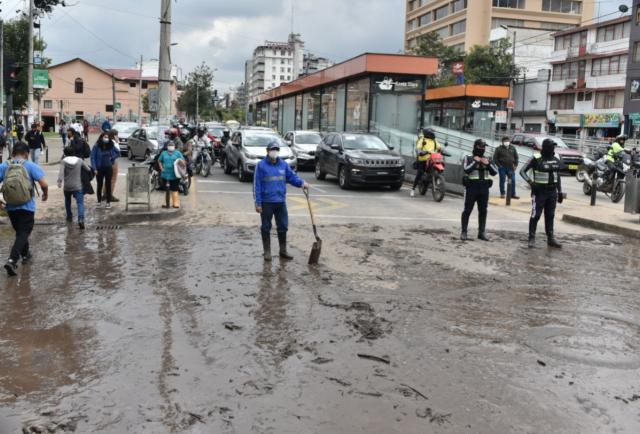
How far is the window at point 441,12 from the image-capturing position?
94688 mm

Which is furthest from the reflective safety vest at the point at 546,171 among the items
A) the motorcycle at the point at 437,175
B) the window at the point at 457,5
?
the window at the point at 457,5

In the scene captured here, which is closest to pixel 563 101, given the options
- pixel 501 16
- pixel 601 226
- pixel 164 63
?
pixel 501 16

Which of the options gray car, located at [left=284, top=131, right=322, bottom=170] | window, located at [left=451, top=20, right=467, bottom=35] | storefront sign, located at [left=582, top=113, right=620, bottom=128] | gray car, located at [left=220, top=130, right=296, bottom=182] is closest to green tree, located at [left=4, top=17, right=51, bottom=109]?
gray car, located at [left=284, top=131, right=322, bottom=170]

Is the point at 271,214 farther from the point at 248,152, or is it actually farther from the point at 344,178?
the point at 248,152

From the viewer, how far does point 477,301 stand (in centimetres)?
700

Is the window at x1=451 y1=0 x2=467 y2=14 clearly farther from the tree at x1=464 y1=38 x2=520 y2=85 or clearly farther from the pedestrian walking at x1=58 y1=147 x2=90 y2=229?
the pedestrian walking at x1=58 y1=147 x2=90 y2=229

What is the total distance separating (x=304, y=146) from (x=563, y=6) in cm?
7733

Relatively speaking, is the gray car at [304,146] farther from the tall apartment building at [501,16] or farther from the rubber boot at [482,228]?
the tall apartment building at [501,16]

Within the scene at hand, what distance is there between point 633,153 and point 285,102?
3536 cm

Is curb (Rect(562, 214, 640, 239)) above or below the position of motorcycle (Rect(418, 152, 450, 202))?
below

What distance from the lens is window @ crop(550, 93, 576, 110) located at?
6014 cm

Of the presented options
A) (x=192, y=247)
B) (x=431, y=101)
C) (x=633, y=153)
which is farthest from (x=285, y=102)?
(x=192, y=247)

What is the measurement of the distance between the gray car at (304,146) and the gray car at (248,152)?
2800mm

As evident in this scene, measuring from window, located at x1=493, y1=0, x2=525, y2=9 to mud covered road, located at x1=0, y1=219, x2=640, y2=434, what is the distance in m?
84.7
